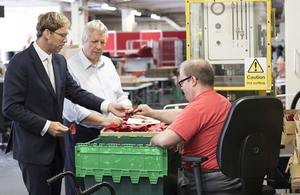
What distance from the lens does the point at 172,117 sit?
2779 millimetres

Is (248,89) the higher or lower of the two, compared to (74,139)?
higher

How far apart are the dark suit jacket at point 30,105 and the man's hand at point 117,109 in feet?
1.46

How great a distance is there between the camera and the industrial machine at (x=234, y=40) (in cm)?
297

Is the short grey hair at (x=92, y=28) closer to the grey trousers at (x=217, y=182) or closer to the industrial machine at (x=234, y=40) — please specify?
the industrial machine at (x=234, y=40)

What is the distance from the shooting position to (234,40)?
3.03 m

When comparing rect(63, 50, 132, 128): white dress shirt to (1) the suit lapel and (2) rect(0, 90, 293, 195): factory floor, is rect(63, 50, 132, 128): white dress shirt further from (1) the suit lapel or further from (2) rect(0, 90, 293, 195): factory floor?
(2) rect(0, 90, 293, 195): factory floor

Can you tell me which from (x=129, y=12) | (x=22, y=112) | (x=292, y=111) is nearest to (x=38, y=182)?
(x=22, y=112)

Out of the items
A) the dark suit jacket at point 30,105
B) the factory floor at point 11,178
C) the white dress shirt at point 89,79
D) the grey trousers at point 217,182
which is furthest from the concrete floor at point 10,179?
the grey trousers at point 217,182

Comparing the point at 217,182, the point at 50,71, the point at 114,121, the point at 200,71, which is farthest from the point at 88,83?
the point at 217,182

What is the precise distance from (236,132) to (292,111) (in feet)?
5.12

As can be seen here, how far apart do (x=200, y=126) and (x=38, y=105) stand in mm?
Answer: 966

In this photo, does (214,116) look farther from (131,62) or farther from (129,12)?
(129,12)

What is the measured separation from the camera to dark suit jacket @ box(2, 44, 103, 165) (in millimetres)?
2211

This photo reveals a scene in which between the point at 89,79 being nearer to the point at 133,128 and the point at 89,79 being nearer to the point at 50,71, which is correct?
the point at 50,71
